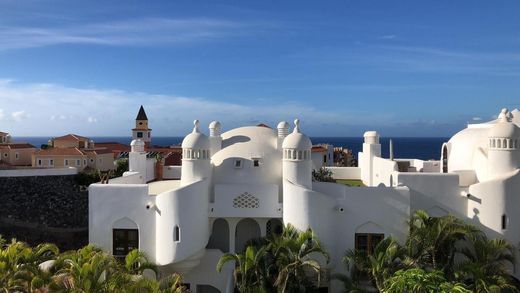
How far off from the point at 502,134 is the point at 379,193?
613 cm

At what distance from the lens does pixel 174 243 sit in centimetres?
1873

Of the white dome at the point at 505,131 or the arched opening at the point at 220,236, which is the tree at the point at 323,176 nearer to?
the arched opening at the point at 220,236

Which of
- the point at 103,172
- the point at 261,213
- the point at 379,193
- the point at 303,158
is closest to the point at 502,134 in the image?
the point at 379,193

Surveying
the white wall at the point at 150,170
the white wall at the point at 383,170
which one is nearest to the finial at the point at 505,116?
the white wall at the point at 383,170

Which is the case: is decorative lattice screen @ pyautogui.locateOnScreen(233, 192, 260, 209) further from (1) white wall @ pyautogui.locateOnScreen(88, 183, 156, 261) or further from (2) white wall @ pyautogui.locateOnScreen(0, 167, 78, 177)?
(2) white wall @ pyautogui.locateOnScreen(0, 167, 78, 177)

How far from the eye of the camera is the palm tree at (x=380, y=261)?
16344 millimetres

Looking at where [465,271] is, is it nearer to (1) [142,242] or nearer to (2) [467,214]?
(2) [467,214]

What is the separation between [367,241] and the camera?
1925 centimetres

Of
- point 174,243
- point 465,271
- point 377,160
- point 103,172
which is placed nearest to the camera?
point 465,271

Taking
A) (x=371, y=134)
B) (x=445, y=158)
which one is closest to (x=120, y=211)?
(x=371, y=134)

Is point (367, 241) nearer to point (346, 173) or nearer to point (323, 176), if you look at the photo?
point (323, 176)

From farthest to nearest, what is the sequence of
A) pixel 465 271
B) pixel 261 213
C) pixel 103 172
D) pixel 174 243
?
pixel 103 172 < pixel 261 213 < pixel 174 243 < pixel 465 271

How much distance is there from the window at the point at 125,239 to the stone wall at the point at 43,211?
1140 cm

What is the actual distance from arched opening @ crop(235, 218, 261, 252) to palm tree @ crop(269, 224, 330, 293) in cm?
371
